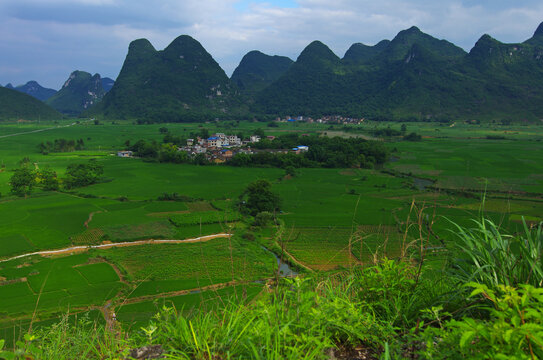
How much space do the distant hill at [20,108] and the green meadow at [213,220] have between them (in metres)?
72.2

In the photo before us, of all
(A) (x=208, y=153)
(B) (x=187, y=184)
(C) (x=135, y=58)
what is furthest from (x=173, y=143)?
(C) (x=135, y=58)

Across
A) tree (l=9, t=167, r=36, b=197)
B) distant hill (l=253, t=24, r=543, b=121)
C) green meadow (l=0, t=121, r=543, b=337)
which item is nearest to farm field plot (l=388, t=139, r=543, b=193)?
green meadow (l=0, t=121, r=543, b=337)

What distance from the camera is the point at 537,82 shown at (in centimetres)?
10194

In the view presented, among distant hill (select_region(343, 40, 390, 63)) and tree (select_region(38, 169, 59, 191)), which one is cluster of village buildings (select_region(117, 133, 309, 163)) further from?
distant hill (select_region(343, 40, 390, 63))

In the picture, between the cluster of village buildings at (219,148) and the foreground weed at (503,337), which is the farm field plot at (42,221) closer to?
the cluster of village buildings at (219,148)

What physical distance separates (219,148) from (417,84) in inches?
3232

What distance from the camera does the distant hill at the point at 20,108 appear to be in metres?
113

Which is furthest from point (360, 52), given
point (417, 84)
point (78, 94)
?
point (78, 94)

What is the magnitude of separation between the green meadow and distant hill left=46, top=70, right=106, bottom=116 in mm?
134605

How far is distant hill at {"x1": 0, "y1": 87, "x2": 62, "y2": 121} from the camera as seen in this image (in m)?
113

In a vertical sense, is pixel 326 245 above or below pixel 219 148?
below

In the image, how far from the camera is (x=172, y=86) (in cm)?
13012

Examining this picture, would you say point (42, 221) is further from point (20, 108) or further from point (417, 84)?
point (20, 108)

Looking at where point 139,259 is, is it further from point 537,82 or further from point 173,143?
point 537,82
